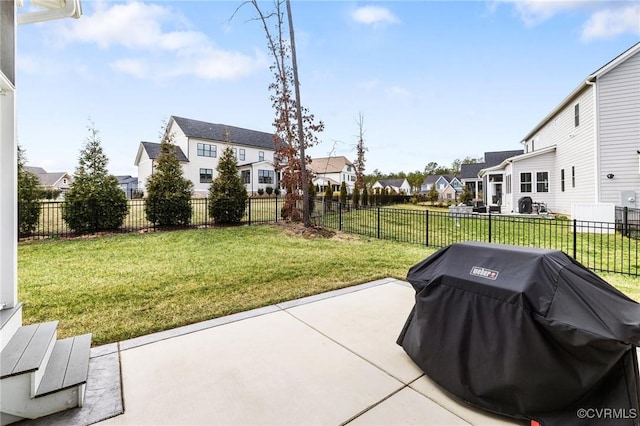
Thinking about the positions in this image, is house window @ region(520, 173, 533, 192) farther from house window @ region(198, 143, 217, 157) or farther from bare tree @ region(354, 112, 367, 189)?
house window @ region(198, 143, 217, 157)

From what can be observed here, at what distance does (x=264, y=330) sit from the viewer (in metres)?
3.09

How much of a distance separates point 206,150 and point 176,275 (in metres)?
25.3

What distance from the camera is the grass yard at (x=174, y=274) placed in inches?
137

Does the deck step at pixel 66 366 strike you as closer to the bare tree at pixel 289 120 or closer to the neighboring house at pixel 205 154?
the bare tree at pixel 289 120

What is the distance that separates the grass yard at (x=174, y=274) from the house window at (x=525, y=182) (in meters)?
12.5

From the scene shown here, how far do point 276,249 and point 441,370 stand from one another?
5885 millimetres

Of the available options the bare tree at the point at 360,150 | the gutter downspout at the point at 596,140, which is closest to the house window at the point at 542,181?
the gutter downspout at the point at 596,140

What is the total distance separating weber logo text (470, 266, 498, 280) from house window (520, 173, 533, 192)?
18.0 metres

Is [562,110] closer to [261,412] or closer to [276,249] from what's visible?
[276,249]

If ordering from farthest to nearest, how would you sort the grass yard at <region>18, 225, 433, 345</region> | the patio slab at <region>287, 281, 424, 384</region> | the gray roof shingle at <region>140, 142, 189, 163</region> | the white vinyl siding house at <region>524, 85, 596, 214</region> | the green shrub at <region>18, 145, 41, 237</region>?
the gray roof shingle at <region>140, 142, 189, 163</region> → the white vinyl siding house at <region>524, 85, 596, 214</region> → the green shrub at <region>18, 145, 41, 237</region> → the grass yard at <region>18, 225, 433, 345</region> → the patio slab at <region>287, 281, 424, 384</region>

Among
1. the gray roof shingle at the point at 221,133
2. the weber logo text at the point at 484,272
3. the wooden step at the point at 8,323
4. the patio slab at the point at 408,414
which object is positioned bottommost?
the patio slab at the point at 408,414

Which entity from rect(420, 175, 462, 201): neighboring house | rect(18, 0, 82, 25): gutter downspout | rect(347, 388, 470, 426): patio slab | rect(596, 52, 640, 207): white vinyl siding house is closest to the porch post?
rect(18, 0, 82, 25): gutter downspout

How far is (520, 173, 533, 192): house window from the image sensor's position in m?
16.6

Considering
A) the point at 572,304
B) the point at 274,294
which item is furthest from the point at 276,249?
the point at 572,304
